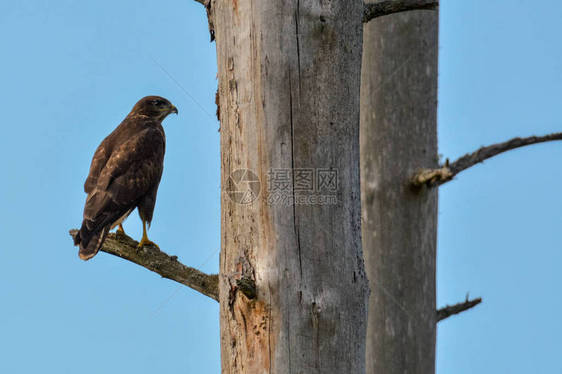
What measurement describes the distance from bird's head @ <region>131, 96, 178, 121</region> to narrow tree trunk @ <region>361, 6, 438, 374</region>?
283cm

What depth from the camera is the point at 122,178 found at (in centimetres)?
653

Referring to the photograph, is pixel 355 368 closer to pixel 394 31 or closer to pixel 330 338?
pixel 330 338

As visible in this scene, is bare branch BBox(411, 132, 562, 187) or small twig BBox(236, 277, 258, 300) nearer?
small twig BBox(236, 277, 258, 300)

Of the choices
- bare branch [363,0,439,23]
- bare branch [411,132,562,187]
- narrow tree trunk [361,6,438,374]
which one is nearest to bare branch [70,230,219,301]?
narrow tree trunk [361,6,438,374]

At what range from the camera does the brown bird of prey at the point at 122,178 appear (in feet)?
19.8

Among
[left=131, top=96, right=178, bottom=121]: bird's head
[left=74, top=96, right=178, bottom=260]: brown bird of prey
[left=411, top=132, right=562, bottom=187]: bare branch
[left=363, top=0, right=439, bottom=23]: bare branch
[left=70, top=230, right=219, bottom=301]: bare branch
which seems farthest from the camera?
[left=131, top=96, right=178, bottom=121]: bird's head

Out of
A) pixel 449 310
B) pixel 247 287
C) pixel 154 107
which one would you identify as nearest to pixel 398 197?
pixel 449 310

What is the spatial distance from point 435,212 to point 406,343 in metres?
1.14

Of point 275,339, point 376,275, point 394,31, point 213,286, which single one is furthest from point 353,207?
point 394,31

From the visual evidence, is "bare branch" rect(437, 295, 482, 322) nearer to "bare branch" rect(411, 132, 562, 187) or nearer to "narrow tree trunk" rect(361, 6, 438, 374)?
"narrow tree trunk" rect(361, 6, 438, 374)

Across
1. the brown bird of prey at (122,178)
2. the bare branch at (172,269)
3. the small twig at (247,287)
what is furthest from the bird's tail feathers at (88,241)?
the small twig at (247,287)

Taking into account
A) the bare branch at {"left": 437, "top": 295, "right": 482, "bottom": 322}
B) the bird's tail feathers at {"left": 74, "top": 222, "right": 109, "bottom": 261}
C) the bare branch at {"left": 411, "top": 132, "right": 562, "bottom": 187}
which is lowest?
the bare branch at {"left": 437, "top": 295, "right": 482, "bottom": 322}

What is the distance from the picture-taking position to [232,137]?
12.4ft

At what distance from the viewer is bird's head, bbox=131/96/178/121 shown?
301 inches
